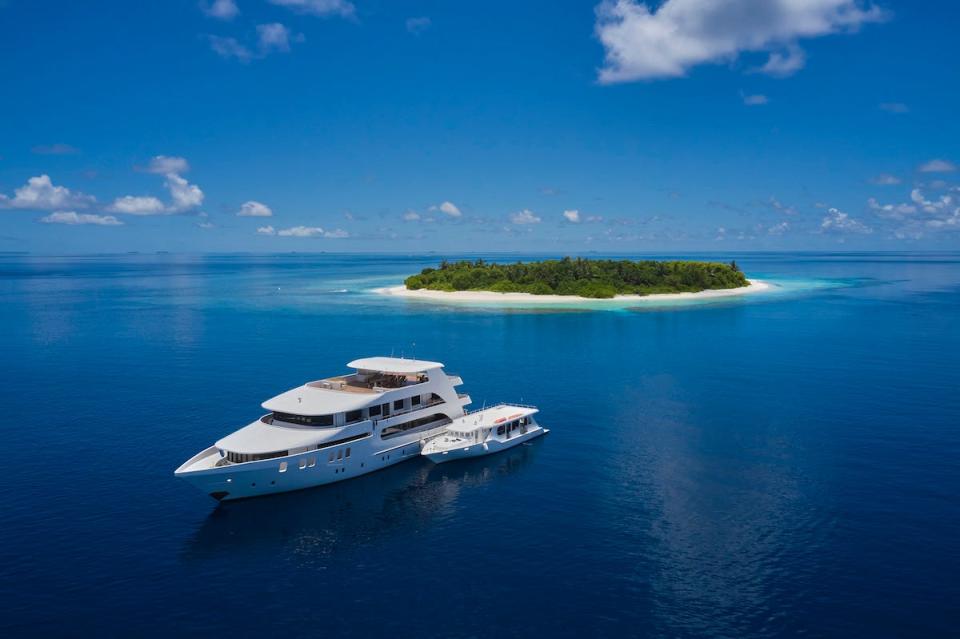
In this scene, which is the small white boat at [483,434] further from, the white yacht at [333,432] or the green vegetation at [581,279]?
the green vegetation at [581,279]

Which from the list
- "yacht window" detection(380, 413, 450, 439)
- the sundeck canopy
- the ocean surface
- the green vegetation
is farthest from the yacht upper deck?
the green vegetation

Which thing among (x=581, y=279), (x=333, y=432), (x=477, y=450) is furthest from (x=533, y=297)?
(x=333, y=432)

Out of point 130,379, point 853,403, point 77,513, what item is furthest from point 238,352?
point 853,403

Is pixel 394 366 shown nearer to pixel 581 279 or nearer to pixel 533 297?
pixel 533 297

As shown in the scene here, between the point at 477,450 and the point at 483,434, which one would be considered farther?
the point at 483,434

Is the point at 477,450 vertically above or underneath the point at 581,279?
underneath
